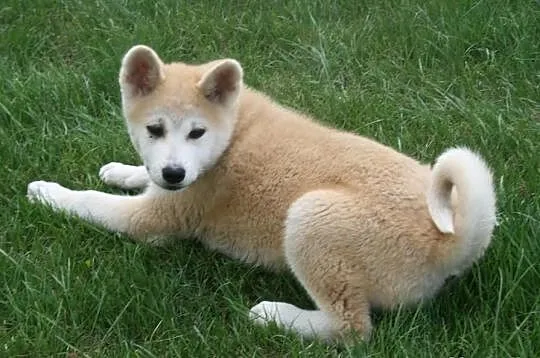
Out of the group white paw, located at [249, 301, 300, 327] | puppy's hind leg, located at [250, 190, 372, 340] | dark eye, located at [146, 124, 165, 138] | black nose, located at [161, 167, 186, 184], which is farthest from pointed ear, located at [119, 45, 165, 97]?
white paw, located at [249, 301, 300, 327]

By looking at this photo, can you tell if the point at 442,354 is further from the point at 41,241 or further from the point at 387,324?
the point at 41,241

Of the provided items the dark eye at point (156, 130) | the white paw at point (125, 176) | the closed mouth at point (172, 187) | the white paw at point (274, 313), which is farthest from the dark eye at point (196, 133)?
the white paw at point (274, 313)

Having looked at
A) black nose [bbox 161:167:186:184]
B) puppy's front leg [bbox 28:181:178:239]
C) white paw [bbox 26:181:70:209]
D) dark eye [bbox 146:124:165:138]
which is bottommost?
white paw [bbox 26:181:70:209]

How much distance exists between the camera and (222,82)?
13.5 feet

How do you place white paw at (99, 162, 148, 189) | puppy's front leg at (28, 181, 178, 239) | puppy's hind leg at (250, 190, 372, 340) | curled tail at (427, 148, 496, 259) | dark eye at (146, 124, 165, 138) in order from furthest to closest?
white paw at (99, 162, 148, 189) < puppy's front leg at (28, 181, 178, 239) < dark eye at (146, 124, 165, 138) < puppy's hind leg at (250, 190, 372, 340) < curled tail at (427, 148, 496, 259)

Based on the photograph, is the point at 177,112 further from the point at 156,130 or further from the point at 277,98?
the point at 277,98

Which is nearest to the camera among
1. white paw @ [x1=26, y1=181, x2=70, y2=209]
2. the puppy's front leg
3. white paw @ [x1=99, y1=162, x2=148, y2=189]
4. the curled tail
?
the curled tail

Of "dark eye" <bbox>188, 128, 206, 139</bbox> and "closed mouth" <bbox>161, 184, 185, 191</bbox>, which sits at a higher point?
"dark eye" <bbox>188, 128, 206, 139</bbox>

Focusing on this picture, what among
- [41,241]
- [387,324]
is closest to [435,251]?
[387,324]

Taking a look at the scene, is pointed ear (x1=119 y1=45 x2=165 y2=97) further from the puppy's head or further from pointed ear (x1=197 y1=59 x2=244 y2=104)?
pointed ear (x1=197 y1=59 x2=244 y2=104)

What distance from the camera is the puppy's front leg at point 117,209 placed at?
13.8 ft

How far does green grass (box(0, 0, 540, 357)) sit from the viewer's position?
11.7 feet

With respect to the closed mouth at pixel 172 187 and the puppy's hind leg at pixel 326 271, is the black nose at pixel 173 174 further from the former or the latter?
the puppy's hind leg at pixel 326 271

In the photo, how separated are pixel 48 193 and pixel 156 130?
80 cm
